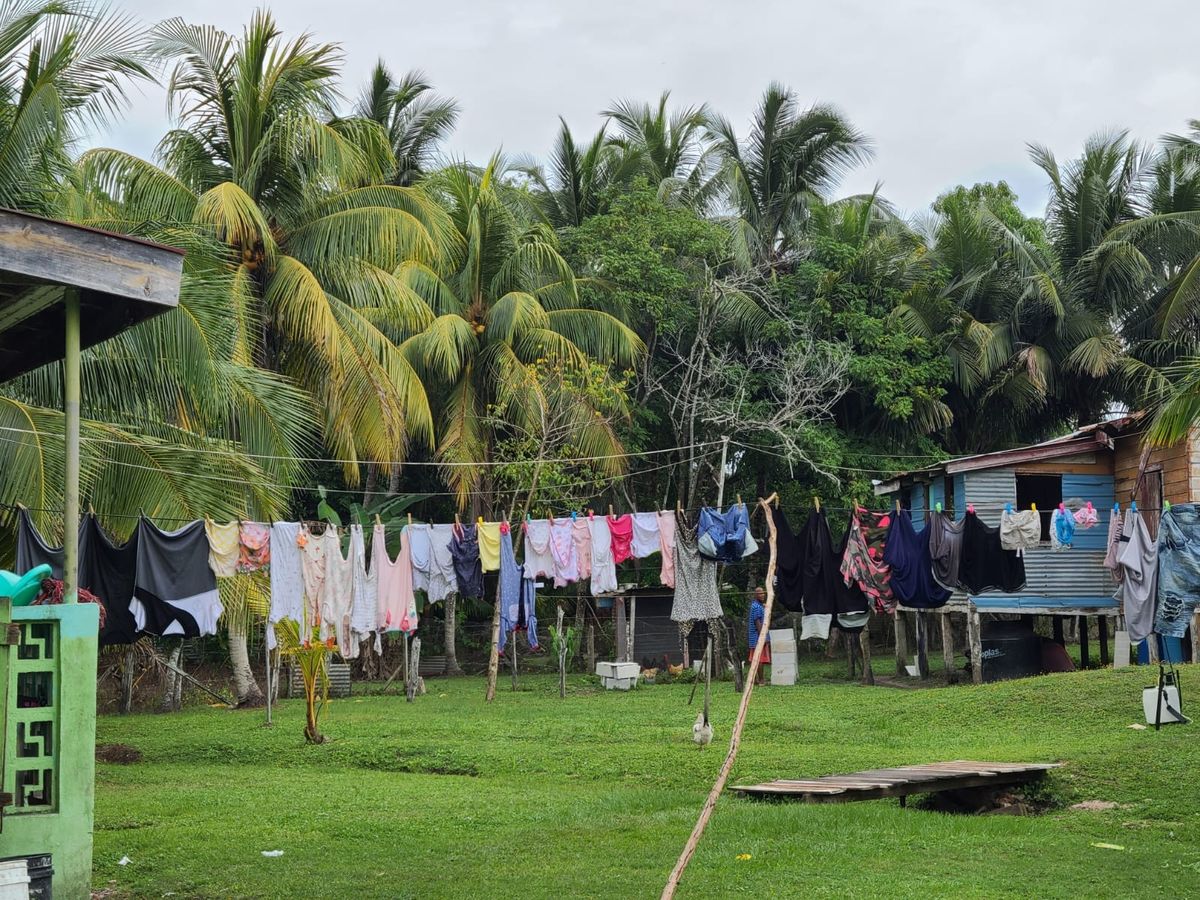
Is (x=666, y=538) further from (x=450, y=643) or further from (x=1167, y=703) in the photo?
(x=450, y=643)

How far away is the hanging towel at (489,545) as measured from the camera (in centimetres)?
1856

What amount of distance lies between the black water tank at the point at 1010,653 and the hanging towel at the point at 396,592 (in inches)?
407

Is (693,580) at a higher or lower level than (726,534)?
lower

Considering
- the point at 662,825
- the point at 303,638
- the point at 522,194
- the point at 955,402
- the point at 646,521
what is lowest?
the point at 662,825

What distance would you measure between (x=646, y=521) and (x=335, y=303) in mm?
5944

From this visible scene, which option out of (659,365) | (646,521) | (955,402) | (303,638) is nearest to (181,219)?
(303,638)

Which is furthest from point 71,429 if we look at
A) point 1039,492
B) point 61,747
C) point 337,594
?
point 1039,492

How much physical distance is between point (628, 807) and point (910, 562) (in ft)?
30.6

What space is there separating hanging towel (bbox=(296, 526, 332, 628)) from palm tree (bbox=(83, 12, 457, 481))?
3.09m

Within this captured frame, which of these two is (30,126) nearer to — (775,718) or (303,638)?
(303,638)

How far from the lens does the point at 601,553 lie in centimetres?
1850

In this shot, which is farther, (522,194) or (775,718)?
(522,194)

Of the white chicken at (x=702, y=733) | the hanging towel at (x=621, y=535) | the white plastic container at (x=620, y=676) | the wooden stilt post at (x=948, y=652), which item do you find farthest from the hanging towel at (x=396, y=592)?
the wooden stilt post at (x=948, y=652)

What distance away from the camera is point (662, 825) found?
9.88m
